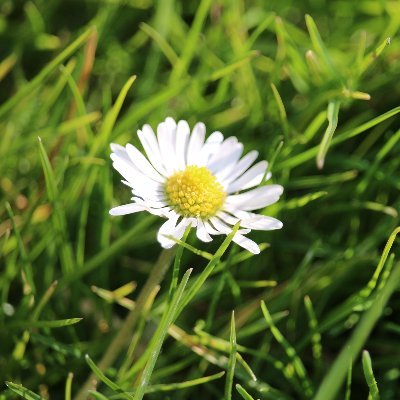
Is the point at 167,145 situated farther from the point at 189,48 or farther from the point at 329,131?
the point at 189,48

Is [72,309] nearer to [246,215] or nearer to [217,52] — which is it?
→ [246,215]

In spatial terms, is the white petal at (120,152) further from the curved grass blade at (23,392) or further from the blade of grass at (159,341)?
the curved grass blade at (23,392)

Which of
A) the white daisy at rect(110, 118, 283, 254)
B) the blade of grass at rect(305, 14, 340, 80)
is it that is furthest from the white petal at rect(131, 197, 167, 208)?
the blade of grass at rect(305, 14, 340, 80)

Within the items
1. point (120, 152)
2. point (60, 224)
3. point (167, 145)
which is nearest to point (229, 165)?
point (167, 145)

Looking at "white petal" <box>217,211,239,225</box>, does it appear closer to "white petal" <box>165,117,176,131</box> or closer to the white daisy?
the white daisy

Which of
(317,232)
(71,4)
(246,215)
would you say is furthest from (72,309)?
(71,4)

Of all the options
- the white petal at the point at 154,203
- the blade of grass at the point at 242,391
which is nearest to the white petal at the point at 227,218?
the white petal at the point at 154,203
